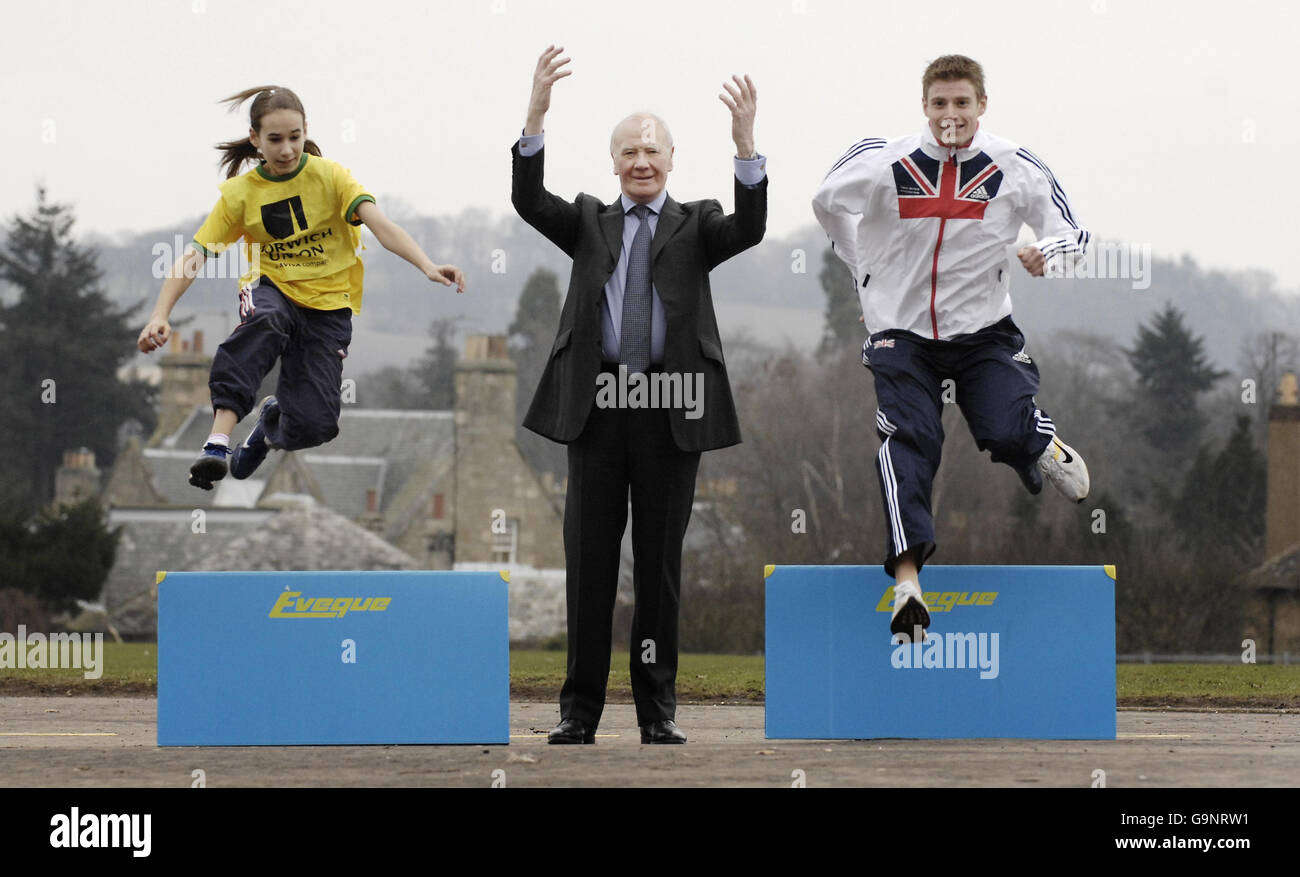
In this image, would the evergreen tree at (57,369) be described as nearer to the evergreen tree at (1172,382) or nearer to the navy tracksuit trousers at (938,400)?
the evergreen tree at (1172,382)

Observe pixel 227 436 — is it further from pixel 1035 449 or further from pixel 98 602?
pixel 98 602

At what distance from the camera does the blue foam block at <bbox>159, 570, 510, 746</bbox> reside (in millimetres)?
8031

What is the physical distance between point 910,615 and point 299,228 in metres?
3.68

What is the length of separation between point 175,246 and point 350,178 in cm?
192

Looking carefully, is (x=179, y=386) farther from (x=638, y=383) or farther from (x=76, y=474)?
(x=638, y=383)

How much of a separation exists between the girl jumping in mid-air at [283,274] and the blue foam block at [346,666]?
0.95m

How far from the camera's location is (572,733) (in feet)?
26.2

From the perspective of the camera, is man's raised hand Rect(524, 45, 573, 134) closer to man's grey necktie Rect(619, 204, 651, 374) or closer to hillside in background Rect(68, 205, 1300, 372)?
man's grey necktie Rect(619, 204, 651, 374)

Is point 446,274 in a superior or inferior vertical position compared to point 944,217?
inferior

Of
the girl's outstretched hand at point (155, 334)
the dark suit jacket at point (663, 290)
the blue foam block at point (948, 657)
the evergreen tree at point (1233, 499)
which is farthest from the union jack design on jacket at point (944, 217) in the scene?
the evergreen tree at point (1233, 499)

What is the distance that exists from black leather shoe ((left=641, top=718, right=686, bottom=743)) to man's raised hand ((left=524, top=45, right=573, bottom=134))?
2.77m

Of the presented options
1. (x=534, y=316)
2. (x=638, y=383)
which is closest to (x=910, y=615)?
(x=638, y=383)

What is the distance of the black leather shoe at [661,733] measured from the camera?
7.97m

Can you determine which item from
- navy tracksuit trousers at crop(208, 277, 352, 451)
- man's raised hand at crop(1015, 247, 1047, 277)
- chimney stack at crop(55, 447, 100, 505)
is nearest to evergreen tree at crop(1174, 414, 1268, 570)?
chimney stack at crop(55, 447, 100, 505)
